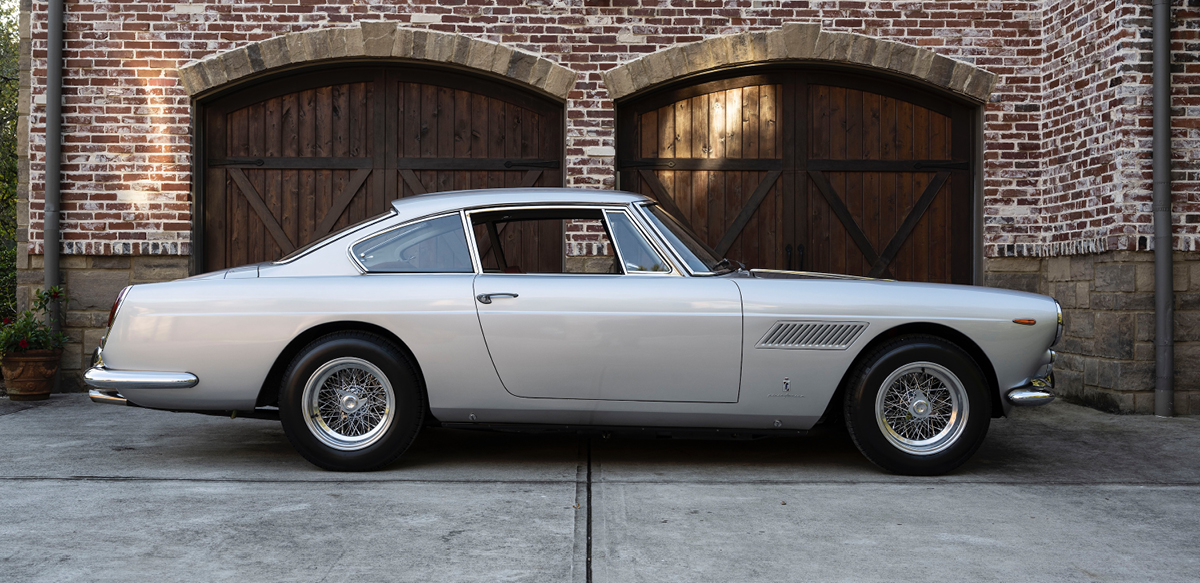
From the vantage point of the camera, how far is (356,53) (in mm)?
7477

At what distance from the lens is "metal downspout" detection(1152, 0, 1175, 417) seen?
21.3 ft

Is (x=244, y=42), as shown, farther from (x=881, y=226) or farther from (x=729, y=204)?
(x=881, y=226)

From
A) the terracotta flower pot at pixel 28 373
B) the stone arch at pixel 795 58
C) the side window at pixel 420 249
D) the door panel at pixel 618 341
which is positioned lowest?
the terracotta flower pot at pixel 28 373

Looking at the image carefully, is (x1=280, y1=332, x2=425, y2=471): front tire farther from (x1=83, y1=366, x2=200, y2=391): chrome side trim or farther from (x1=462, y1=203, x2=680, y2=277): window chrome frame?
(x1=462, y1=203, x2=680, y2=277): window chrome frame

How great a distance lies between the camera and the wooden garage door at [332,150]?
7.73 m

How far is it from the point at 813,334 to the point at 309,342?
2.46 meters

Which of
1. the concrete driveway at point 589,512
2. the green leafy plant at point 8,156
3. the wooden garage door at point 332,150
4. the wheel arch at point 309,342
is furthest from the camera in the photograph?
the green leafy plant at point 8,156

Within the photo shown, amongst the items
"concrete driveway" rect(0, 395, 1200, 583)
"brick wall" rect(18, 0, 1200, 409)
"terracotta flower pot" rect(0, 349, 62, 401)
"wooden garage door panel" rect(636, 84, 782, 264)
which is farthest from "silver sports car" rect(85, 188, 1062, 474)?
"wooden garage door panel" rect(636, 84, 782, 264)

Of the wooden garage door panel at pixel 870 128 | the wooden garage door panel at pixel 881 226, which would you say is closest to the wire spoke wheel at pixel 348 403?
the wooden garage door panel at pixel 881 226

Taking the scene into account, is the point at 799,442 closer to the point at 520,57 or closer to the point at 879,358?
the point at 879,358

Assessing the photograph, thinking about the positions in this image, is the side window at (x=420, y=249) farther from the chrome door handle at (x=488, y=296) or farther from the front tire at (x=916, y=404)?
the front tire at (x=916, y=404)

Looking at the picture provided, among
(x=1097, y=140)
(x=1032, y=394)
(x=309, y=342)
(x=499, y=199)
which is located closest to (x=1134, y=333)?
(x=1097, y=140)

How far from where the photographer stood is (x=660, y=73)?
24.7 ft

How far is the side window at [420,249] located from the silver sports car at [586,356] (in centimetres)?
11
